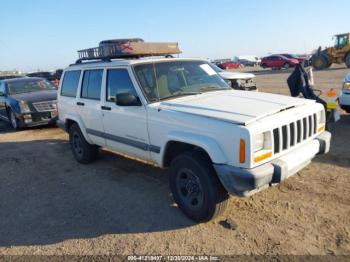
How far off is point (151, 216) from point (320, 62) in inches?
1103

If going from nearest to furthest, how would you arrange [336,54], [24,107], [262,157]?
[262,157] → [24,107] → [336,54]

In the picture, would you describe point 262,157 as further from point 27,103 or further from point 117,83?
point 27,103

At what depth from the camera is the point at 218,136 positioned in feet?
11.1

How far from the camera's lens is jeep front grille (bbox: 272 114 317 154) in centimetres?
345

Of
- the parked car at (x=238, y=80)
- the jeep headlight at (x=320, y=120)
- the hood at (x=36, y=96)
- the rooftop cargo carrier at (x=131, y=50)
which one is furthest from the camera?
the parked car at (x=238, y=80)

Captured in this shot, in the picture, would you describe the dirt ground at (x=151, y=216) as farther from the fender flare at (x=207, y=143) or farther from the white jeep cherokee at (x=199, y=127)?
the fender flare at (x=207, y=143)

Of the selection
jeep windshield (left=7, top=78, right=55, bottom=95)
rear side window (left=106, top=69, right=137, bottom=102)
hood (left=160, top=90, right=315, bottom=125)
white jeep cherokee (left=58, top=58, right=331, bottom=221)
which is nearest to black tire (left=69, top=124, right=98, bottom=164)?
white jeep cherokee (left=58, top=58, right=331, bottom=221)

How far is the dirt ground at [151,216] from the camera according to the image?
343 cm

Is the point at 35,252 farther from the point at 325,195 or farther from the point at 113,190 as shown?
the point at 325,195

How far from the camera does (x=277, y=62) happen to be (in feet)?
116

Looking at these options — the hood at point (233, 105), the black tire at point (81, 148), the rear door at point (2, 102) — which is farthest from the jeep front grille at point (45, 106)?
the hood at point (233, 105)

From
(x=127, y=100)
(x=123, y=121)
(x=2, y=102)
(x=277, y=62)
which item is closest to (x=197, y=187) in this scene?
(x=127, y=100)

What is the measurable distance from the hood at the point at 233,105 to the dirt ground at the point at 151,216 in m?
1.27

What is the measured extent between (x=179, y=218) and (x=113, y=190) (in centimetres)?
145
